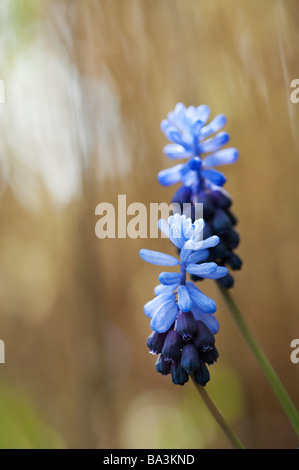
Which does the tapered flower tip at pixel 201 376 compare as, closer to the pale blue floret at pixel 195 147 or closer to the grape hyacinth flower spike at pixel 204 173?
the grape hyacinth flower spike at pixel 204 173

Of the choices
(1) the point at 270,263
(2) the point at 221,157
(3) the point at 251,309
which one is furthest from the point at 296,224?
(2) the point at 221,157

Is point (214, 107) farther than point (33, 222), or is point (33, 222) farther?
point (33, 222)

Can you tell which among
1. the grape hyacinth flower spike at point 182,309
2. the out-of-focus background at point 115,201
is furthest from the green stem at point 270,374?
the out-of-focus background at point 115,201

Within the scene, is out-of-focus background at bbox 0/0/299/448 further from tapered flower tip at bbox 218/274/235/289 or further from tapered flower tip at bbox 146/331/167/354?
tapered flower tip at bbox 146/331/167/354

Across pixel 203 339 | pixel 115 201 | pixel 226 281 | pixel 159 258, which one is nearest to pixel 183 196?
pixel 226 281

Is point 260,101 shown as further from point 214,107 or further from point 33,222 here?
point 33,222
